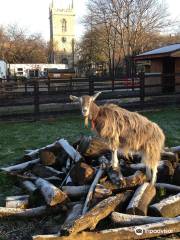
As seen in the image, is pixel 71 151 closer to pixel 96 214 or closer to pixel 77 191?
pixel 77 191

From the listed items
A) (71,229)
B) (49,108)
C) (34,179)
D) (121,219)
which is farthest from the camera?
(49,108)

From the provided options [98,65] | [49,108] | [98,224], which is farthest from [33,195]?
[98,65]

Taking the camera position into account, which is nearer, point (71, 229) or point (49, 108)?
point (71, 229)

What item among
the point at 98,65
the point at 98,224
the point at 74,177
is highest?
the point at 98,65

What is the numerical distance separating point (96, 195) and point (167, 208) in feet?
3.25

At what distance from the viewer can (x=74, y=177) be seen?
5.95 metres

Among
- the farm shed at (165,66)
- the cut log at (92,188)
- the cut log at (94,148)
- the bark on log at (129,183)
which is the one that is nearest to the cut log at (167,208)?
the bark on log at (129,183)

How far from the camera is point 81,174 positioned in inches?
230

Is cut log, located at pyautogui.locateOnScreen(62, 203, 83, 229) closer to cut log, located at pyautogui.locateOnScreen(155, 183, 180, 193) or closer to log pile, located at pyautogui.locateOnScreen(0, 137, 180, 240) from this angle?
log pile, located at pyautogui.locateOnScreen(0, 137, 180, 240)

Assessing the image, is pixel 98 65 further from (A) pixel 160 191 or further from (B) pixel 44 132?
(A) pixel 160 191

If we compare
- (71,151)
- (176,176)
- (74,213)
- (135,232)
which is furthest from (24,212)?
(176,176)

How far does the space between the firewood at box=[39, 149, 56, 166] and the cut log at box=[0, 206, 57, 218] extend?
1.65 m

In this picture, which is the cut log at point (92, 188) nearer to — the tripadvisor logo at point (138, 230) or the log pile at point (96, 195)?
the log pile at point (96, 195)

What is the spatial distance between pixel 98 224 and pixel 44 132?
7166 millimetres
